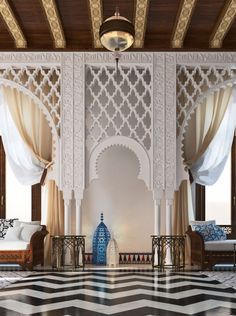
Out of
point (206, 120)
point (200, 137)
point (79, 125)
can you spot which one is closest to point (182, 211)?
point (200, 137)

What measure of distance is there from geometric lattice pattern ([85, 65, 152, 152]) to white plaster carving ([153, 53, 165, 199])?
0.34 ft

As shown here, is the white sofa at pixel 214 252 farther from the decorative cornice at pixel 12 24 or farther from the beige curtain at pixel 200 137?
the decorative cornice at pixel 12 24

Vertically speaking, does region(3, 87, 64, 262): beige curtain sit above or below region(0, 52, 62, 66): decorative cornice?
below

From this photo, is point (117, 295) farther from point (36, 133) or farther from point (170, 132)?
point (36, 133)

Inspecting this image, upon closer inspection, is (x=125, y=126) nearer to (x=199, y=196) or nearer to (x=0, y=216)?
(x=199, y=196)

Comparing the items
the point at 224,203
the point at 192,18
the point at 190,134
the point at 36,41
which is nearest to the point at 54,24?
the point at 36,41

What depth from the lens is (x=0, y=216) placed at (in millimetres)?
8578

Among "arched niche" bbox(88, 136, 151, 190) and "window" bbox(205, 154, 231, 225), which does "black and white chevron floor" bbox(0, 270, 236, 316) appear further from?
"window" bbox(205, 154, 231, 225)

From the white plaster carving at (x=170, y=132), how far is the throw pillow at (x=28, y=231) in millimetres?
2064

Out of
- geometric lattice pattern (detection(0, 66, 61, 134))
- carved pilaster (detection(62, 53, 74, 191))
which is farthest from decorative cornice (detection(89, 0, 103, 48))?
geometric lattice pattern (detection(0, 66, 61, 134))

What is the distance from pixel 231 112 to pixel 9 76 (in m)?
3.63

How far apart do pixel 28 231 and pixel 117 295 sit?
9.03 ft

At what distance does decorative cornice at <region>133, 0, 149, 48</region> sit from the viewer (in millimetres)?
6484

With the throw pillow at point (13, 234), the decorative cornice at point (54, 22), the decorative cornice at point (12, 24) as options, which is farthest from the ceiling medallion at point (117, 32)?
the throw pillow at point (13, 234)
